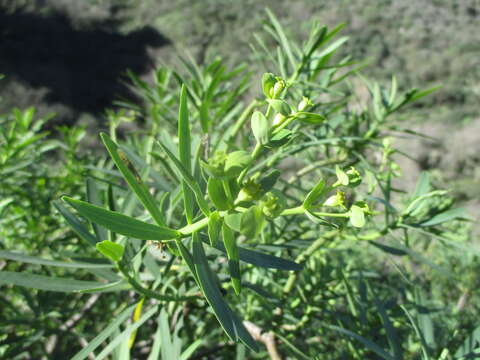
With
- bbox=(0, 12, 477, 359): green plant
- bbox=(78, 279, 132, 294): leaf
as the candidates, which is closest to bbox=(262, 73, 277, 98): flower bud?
bbox=(0, 12, 477, 359): green plant

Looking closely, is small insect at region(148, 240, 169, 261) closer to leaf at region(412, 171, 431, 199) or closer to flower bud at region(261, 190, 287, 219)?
flower bud at region(261, 190, 287, 219)

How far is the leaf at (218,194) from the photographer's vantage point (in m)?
0.28

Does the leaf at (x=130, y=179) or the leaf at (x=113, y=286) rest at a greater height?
the leaf at (x=130, y=179)

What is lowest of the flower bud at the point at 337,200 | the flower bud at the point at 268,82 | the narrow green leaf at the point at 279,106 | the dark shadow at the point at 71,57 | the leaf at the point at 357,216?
the leaf at the point at 357,216

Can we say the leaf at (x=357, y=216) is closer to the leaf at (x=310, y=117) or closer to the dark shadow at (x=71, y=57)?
the leaf at (x=310, y=117)

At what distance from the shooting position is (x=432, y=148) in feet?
22.1

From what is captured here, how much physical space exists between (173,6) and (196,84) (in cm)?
991

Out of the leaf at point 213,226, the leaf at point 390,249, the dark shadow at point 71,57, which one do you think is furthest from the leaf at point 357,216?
the dark shadow at point 71,57

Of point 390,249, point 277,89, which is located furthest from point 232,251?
point 390,249

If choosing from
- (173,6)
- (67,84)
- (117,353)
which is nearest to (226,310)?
(117,353)

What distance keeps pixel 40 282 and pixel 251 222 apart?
0.82ft

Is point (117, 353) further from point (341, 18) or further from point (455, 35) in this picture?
point (455, 35)

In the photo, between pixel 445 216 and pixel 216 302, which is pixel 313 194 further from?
pixel 445 216

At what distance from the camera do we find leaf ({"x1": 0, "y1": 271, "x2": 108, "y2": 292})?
35cm
